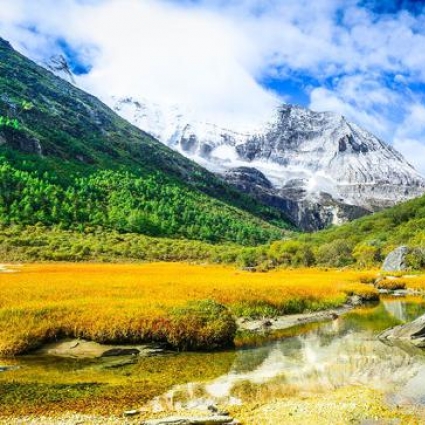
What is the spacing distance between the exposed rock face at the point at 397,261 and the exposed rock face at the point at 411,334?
233ft

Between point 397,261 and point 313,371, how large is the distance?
85.3 metres

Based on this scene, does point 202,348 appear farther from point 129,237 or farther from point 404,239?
point 404,239

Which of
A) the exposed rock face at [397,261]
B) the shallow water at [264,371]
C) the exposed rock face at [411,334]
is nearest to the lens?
the shallow water at [264,371]

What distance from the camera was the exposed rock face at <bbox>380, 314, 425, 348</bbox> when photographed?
93.6ft

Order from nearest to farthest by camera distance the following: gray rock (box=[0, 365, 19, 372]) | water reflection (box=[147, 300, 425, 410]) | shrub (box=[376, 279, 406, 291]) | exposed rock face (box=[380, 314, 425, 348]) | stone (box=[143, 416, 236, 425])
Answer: stone (box=[143, 416, 236, 425]) → water reflection (box=[147, 300, 425, 410]) → gray rock (box=[0, 365, 19, 372]) → exposed rock face (box=[380, 314, 425, 348]) → shrub (box=[376, 279, 406, 291])

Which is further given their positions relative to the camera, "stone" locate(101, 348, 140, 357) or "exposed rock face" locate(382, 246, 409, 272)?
"exposed rock face" locate(382, 246, 409, 272)

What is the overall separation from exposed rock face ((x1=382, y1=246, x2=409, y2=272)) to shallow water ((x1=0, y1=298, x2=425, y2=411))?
240 ft

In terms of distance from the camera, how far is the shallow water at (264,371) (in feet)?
59.8

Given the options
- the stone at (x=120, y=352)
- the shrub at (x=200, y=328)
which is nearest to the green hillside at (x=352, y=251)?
the shrub at (x=200, y=328)

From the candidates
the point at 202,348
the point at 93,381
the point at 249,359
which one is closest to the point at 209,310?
the point at 202,348

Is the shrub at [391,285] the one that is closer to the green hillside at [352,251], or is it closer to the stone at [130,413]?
the green hillside at [352,251]

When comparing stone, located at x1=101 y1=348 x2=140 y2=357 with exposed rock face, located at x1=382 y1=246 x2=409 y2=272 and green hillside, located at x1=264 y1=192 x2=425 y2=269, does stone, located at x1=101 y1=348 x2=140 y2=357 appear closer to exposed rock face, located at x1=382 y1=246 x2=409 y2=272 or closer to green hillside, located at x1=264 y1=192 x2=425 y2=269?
exposed rock face, located at x1=382 y1=246 x2=409 y2=272

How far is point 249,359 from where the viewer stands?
24.8 m

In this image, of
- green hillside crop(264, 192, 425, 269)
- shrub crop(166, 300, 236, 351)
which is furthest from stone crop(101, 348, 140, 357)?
green hillside crop(264, 192, 425, 269)
